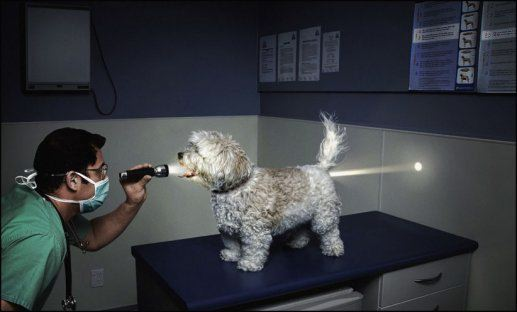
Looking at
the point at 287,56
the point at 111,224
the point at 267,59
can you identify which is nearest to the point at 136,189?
the point at 111,224

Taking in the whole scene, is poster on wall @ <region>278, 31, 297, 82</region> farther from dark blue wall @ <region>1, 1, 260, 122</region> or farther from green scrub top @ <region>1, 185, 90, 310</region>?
green scrub top @ <region>1, 185, 90, 310</region>

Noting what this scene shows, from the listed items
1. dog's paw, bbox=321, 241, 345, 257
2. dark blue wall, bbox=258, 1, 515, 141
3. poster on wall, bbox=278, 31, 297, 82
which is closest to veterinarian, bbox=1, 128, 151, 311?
dog's paw, bbox=321, 241, 345, 257

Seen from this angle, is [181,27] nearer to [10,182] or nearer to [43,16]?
[43,16]

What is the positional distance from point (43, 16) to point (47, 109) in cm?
48

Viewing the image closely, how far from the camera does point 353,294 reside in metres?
1.53

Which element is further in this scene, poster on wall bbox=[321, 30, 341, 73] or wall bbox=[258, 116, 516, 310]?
poster on wall bbox=[321, 30, 341, 73]

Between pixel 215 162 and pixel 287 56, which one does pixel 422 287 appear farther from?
pixel 287 56

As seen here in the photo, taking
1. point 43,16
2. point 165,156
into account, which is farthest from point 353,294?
point 43,16

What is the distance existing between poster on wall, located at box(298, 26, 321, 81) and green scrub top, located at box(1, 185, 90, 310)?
1.62 metres

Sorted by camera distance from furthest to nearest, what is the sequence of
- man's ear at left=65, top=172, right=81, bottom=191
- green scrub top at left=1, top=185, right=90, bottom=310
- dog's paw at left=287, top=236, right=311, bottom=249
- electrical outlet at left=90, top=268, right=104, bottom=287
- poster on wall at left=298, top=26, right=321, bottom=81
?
electrical outlet at left=90, top=268, right=104, bottom=287, poster on wall at left=298, top=26, right=321, bottom=81, dog's paw at left=287, top=236, right=311, bottom=249, man's ear at left=65, top=172, right=81, bottom=191, green scrub top at left=1, top=185, right=90, bottom=310

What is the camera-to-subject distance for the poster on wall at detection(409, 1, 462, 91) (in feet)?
6.05

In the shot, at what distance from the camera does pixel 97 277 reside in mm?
2746

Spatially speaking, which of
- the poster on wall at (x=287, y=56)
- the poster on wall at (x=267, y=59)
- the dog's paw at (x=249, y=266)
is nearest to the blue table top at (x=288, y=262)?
the dog's paw at (x=249, y=266)

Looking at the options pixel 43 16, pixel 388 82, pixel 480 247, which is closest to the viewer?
pixel 480 247
